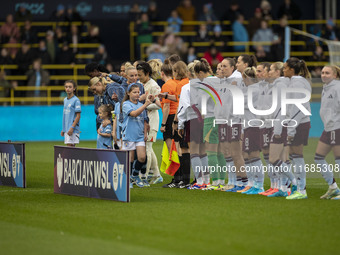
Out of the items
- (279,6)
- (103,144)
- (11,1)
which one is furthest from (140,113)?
(279,6)

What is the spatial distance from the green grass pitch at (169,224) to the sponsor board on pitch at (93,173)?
16 cm

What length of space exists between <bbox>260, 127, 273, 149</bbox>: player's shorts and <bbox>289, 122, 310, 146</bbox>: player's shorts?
0.73 m

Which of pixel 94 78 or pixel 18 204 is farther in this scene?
pixel 94 78

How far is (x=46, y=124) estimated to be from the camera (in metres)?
23.4

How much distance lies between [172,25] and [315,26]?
17.8 feet

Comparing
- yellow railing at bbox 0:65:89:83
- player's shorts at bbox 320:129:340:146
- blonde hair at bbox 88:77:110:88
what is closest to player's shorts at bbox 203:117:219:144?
player's shorts at bbox 320:129:340:146

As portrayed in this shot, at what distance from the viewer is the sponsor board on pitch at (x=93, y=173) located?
9.86 meters

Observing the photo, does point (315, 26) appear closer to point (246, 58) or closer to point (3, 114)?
point (3, 114)

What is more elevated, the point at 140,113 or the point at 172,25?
the point at 172,25

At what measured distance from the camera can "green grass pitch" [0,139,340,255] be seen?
23.3ft

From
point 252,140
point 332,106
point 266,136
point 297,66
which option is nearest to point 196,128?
point 252,140

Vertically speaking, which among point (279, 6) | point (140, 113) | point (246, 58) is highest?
point (279, 6)

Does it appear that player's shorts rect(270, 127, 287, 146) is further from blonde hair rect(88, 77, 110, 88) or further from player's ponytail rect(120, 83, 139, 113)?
blonde hair rect(88, 77, 110, 88)

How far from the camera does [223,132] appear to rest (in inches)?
454
